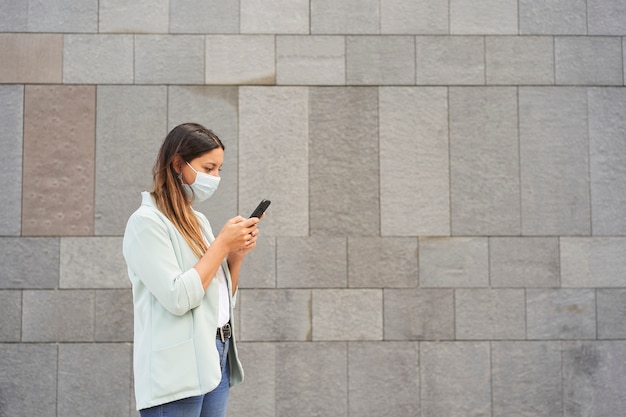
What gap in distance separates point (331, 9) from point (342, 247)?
6.50 ft

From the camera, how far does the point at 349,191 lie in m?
5.71

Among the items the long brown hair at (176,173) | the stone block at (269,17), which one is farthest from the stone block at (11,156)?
the long brown hair at (176,173)

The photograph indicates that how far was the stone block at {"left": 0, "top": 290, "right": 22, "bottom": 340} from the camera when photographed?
18.2 ft

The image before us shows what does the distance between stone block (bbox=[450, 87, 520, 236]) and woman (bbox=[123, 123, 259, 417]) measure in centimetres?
306

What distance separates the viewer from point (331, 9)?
579 centimetres

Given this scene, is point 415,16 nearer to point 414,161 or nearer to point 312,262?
point 414,161

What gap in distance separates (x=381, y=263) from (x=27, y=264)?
9.37 ft

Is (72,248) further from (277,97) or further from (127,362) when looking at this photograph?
(277,97)

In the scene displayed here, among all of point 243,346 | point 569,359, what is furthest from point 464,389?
point 243,346

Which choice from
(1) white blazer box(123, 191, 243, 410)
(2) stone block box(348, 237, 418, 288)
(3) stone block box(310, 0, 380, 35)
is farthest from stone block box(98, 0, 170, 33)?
(1) white blazer box(123, 191, 243, 410)

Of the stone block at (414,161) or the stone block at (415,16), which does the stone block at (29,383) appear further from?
the stone block at (415,16)

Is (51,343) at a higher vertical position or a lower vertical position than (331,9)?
lower

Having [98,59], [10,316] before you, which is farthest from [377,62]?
[10,316]

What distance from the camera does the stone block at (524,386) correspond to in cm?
560
